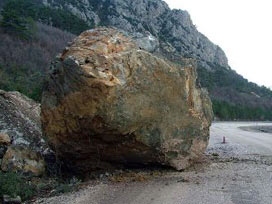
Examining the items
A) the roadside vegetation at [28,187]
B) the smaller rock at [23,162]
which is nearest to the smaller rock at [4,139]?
the smaller rock at [23,162]

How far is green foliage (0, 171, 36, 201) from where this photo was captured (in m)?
10.3

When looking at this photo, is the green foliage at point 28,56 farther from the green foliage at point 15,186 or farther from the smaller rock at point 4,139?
the green foliage at point 15,186

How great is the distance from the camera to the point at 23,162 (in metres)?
12.2

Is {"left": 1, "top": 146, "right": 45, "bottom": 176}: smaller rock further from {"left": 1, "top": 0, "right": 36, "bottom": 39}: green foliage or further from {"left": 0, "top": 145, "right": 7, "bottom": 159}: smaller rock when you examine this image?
{"left": 1, "top": 0, "right": 36, "bottom": 39}: green foliage

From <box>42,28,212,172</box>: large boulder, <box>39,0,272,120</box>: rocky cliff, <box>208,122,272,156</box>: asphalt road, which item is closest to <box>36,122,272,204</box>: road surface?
<box>42,28,212,172</box>: large boulder

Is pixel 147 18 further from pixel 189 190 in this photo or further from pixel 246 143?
pixel 189 190

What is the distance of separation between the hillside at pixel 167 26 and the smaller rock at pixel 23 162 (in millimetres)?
60022

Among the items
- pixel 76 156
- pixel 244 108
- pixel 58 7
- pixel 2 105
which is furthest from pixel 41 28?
pixel 76 156

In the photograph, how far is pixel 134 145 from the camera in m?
11.7

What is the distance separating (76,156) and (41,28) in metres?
63.3

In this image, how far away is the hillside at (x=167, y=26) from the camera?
8238 cm

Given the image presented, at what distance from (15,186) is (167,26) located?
310ft

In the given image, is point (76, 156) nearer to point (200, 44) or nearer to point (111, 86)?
point (111, 86)

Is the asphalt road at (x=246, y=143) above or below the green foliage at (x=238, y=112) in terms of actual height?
below
